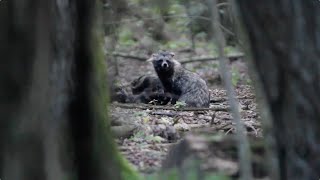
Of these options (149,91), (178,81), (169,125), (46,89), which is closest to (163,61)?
(178,81)

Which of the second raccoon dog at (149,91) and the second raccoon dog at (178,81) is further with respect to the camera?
the second raccoon dog at (178,81)

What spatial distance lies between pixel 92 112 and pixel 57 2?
1054 millimetres

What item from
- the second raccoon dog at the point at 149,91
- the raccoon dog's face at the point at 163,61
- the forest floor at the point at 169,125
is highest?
the raccoon dog's face at the point at 163,61

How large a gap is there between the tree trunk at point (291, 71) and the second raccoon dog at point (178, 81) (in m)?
7.24

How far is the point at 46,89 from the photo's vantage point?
5.32 m

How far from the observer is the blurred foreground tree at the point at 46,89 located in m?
5.32

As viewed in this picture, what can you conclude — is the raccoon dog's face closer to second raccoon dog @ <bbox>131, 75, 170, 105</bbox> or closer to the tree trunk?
second raccoon dog @ <bbox>131, 75, 170, 105</bbox>

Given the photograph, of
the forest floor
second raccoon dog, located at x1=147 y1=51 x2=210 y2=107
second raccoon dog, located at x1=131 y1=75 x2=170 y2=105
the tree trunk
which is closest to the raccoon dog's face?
second raccoon dog, located at x1=147 y1=51 x2=210 y2=107

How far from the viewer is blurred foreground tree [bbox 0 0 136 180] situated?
5320 millimetres

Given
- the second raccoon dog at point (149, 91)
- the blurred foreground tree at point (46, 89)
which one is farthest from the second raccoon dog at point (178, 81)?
the blurred foreground tree at point (46, 89)

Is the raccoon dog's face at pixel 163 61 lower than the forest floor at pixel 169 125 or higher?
higher

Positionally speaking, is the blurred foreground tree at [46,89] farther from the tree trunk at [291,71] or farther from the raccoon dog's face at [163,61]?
the raccoon dog's face at [163,61]

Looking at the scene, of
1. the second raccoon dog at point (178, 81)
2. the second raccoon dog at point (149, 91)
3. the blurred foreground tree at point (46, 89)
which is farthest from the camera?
the second raccoon dog at point (178, 81)

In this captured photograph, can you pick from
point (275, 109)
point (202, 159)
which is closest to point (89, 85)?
point (202, 159)
